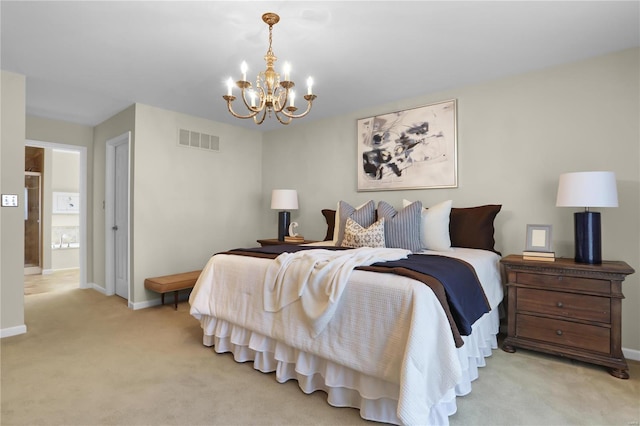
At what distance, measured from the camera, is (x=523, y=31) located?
2.37 meters

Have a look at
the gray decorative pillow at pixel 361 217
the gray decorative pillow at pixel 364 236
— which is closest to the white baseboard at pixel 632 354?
the gray decorative pillow at pixel 364 236

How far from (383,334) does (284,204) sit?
115 inches

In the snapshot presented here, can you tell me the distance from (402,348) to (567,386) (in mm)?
1334

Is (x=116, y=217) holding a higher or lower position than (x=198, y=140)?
lower

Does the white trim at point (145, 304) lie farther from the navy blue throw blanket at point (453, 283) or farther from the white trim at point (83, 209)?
the navy blue throw blanket at point (453, 283)

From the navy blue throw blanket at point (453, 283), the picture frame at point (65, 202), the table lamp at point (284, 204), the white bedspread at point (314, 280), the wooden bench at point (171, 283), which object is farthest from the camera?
the picture frame at point (65, 202)

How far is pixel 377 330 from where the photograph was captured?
67.3 inches

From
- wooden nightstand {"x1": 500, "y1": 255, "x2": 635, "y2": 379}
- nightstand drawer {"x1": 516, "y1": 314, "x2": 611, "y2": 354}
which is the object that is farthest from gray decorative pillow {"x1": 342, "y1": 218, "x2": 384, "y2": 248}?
nightstand drawer {"x1": 516, "y1": 314, "x2": 611, "y2": 354}

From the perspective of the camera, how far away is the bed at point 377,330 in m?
1.54

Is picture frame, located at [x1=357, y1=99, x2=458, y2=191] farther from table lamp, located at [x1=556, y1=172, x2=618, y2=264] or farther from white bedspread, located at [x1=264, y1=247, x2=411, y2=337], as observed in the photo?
white bedspread, located at [x1=264, y1=247, x2=411, y2=337]

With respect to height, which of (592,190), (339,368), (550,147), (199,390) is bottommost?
(199,390)

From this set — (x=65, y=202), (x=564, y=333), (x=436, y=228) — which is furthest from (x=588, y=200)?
(x=65, y=202)

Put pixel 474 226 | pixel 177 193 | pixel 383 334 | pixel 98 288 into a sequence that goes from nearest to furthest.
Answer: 1. pixel 383 334
2. pixel 474 226
3. pixel 177 193
4. pixel 98 288

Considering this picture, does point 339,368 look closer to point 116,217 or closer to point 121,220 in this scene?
point 121,220
